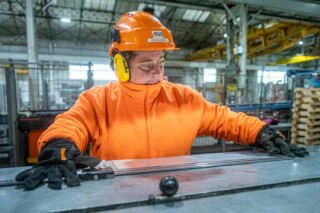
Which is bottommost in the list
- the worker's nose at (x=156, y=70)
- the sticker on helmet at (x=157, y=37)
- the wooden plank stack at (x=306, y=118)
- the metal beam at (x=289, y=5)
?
the wooden plank stack at (x=306, y=118)

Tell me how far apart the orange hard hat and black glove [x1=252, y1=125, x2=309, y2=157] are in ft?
3.43

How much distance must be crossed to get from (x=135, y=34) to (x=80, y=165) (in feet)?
3.21

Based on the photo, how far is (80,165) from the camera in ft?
3.78

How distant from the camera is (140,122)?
5.76ft

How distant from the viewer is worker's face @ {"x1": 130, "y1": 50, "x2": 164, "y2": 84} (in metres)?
1.69

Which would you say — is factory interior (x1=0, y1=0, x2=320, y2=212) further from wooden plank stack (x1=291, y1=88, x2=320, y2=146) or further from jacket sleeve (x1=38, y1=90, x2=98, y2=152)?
jacket sleeve (x1=38, y1=90, x2=98, y2=152)

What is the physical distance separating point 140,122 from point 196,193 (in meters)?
0.98

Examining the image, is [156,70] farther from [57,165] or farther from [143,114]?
[57,165]

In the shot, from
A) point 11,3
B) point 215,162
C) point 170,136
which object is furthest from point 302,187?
point 11,3

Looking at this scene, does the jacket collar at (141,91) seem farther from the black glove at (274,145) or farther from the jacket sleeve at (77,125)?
the black glove at (274,145)

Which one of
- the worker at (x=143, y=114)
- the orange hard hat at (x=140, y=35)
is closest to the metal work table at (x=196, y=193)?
the worker at (x=143, y=114)

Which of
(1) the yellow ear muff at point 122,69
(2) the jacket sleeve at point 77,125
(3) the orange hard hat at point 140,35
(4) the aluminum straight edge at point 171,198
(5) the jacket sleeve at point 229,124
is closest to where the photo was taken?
(4) the aluminum straight edge at point 171,198

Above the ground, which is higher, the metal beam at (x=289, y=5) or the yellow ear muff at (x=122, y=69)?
the metal beam at (x=289, y=5)

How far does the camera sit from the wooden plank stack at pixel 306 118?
17.6ft
